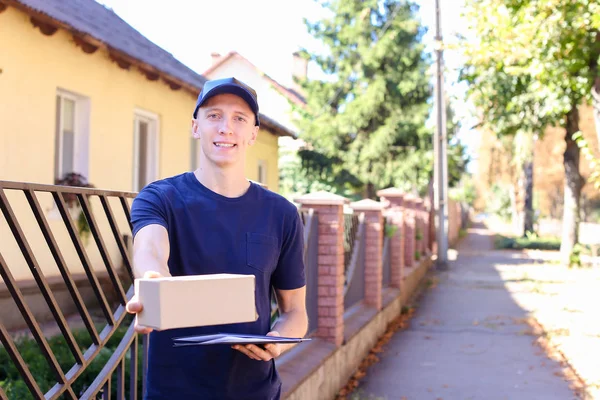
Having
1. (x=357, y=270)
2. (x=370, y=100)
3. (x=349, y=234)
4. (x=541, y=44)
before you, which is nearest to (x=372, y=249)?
(x=357, y=270)

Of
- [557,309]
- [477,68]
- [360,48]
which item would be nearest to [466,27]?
[477,68]

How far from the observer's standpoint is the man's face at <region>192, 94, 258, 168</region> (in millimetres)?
2127

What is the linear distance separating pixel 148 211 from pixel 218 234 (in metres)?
0.21

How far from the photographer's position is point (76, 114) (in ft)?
32.3

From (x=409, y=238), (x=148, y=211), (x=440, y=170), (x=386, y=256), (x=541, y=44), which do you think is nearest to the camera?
(x=148, y=211)

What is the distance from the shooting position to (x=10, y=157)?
322 inches

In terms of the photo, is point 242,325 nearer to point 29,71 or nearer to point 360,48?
point 29,71

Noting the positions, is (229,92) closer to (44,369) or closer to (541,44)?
(44,369)

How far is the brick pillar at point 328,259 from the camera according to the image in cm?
628

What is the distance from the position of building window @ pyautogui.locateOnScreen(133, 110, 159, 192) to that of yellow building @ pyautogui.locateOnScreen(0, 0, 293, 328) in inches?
0.7

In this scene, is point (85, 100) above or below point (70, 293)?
above

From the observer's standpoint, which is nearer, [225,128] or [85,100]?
[225,128]

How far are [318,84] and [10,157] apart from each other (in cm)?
2200

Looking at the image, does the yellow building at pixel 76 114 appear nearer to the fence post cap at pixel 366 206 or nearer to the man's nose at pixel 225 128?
the fence post cap at pixel 366 206
